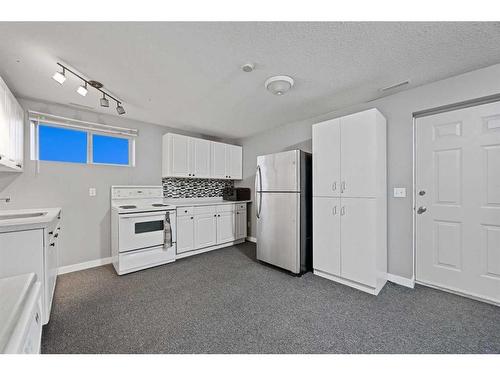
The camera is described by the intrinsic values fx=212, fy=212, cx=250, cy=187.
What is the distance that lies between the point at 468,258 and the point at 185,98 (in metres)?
3.64

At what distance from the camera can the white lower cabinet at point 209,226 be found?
11.4 feet

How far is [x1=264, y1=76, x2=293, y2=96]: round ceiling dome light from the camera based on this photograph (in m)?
2.16

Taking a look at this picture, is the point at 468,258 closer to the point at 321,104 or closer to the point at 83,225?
the point at 321,104

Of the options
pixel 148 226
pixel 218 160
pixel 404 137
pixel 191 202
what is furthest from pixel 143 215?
pixel 404 137

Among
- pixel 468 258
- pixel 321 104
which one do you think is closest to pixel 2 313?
pixel 321 104

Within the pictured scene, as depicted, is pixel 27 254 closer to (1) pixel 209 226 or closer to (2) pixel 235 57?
(2) pixel 235 57

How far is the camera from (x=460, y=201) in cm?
224

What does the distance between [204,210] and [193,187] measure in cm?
80

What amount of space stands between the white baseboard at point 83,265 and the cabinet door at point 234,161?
2577mm

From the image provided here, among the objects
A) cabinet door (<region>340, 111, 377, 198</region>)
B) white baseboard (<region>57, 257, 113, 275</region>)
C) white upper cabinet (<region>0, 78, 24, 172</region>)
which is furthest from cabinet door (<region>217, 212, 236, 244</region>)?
white upper cabinet (<region>0, 78, 24, 172</region>)

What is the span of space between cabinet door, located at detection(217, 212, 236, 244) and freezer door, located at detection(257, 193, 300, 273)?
3.21 ft

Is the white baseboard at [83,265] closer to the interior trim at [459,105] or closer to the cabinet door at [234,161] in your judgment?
the cabinet door at [234,161]

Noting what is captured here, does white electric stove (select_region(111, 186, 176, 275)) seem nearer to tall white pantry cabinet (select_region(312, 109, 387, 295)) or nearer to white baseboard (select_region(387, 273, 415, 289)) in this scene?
tall white pantry cabinet (select_region(312, 109, 387, 295))

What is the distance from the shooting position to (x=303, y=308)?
203 centimetres
